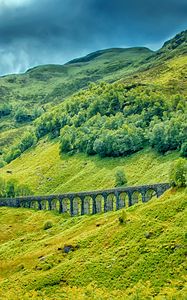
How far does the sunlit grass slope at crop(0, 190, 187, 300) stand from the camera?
284 feet

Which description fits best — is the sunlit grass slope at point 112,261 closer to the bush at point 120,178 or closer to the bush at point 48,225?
the bush at point 48,225

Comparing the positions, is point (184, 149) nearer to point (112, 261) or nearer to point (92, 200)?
point (92, 200)

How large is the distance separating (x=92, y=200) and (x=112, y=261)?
6642cm

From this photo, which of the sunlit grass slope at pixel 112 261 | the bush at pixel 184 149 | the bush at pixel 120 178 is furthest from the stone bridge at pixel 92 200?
the bush at pixel 184 149

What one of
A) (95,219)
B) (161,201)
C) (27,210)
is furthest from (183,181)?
(27,210)

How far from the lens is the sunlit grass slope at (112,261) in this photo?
284 ft

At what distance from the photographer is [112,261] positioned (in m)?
97.6

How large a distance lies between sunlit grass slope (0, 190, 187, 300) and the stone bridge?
20196mm

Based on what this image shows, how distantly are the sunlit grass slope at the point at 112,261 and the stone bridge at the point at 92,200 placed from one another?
20.2 metres

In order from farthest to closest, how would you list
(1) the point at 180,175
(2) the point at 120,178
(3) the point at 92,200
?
(2) the point at 120,178
(3) the point at 92,200
(1) the point at 180,175

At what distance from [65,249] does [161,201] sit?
25.7m

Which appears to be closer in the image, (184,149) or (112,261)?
(112,261)

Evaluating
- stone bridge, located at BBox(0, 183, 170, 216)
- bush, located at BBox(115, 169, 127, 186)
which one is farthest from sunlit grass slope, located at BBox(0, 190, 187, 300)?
bush, located at BBox(115, 169, 127, 186)

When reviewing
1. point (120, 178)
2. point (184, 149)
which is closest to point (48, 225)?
point (120, 178)
